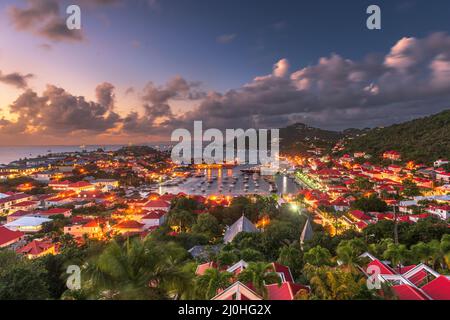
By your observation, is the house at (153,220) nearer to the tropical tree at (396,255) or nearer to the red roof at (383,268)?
the tropical tree at (396,255)

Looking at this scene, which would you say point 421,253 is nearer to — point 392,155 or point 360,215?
point 360,215

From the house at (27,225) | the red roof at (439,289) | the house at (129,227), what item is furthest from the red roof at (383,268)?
the house at (27,225)

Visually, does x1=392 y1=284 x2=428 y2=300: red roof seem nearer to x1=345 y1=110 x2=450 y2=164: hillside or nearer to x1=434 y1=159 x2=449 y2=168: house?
x1=434 y1=159 x2=449 y2=168: house

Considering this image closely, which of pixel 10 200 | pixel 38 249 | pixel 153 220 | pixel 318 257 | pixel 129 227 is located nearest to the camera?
pixel 318 257

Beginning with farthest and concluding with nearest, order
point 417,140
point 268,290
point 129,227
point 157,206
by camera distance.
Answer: point 417,140, point 157,206, point 129,227, point 268,290

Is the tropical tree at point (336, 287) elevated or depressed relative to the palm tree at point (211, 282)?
elevated

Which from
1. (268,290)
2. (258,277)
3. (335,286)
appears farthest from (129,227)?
(335,286)
